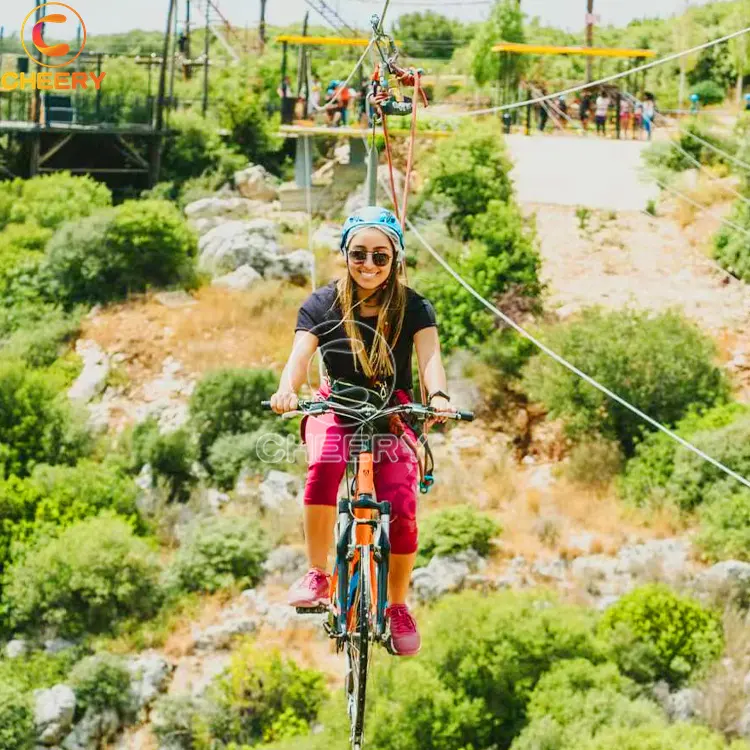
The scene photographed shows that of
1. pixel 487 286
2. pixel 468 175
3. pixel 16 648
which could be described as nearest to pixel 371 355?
pixel 16 648

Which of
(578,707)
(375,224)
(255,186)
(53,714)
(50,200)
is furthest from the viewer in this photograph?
(255,186)

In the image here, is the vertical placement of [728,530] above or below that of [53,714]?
above

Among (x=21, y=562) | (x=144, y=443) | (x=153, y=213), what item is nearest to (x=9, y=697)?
(x=21, y=562)

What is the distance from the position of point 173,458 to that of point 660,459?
912 centimetres

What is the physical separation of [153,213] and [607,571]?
14.8 meters

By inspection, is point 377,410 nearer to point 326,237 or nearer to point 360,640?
point 360,640

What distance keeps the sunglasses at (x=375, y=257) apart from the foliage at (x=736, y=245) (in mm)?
21973

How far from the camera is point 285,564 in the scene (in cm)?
2305

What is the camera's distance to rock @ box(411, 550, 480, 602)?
21047mm

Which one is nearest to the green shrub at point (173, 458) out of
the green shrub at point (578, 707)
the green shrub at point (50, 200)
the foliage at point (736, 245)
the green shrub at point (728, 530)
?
the green shrub at point (50, 200)

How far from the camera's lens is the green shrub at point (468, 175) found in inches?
1185

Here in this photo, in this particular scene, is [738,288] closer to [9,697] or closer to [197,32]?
[9,697]

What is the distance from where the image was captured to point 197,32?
253 ft

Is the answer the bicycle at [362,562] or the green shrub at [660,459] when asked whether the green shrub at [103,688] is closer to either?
the green shrub at [660,459]
